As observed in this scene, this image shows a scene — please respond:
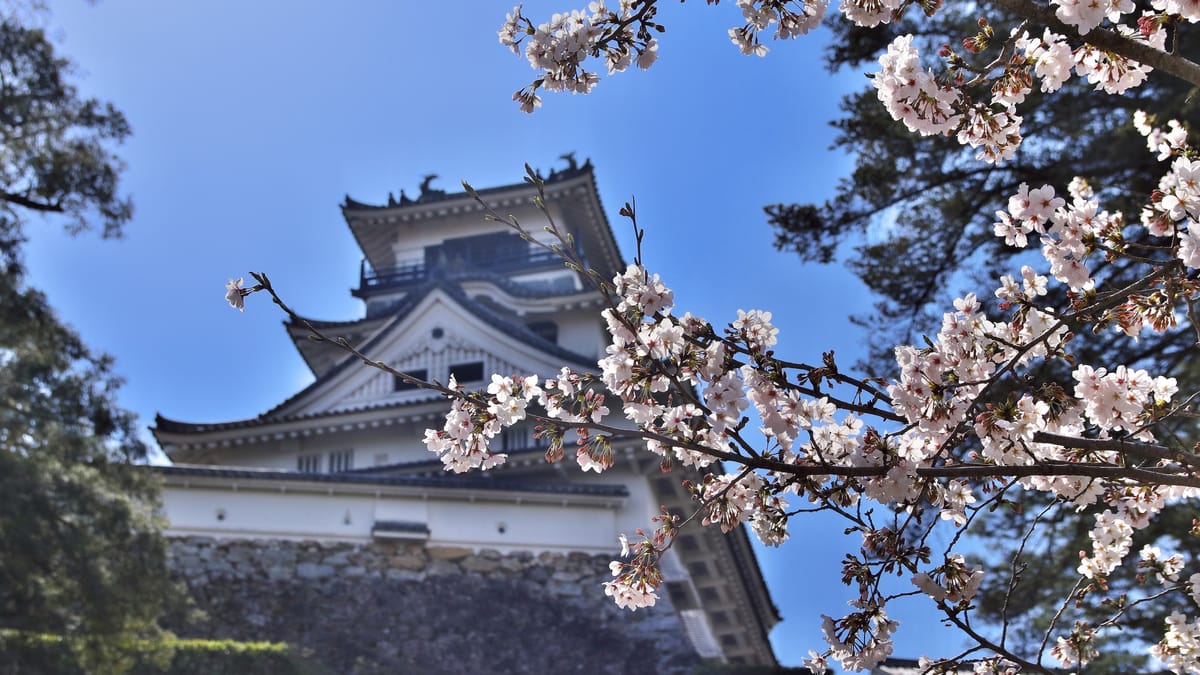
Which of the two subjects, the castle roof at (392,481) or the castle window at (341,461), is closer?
the castle roof at (392,481)

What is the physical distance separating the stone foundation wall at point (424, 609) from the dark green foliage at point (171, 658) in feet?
1.37

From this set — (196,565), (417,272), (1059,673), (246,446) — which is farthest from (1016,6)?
(417,272)

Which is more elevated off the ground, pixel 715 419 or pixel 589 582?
pixel 589 582

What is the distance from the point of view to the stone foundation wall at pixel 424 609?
42.4 ft

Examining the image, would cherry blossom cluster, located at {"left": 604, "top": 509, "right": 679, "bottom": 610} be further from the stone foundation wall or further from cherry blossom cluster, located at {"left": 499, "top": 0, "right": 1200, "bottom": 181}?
the stone foundation wall

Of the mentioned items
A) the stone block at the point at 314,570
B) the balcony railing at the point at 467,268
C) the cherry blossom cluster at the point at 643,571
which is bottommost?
the cherry blossom cluster at the point at 643,571

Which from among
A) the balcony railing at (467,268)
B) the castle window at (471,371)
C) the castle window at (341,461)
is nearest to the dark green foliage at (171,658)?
the castle window at (341,461)

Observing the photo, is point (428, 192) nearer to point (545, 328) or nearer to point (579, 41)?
point (545, 328)

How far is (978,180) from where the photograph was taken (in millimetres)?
9508

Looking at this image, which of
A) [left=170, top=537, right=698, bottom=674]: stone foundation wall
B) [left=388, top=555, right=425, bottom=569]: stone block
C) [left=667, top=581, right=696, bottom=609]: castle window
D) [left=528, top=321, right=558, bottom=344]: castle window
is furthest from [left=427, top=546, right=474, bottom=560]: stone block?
[left=528, top=321, right=558, bottom=344]: castle window

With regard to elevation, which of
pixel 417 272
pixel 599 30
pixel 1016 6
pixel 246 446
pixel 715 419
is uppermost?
pixel 417 272

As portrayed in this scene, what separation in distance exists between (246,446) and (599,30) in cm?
1446

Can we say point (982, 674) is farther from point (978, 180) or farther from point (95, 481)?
point (95, 481)

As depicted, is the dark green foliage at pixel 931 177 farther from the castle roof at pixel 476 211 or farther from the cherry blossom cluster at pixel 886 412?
the castle roof at pixel 476 211
